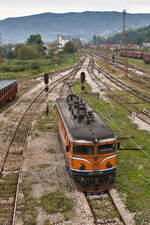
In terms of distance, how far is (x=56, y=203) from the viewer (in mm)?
11109

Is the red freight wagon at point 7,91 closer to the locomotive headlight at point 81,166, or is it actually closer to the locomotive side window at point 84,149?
the locomotive side window at point 84,149

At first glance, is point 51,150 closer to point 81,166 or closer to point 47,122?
point 81,166

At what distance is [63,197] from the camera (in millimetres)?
11594

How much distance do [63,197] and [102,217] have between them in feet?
7.21

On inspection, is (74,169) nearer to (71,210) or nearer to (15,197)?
(71,210)

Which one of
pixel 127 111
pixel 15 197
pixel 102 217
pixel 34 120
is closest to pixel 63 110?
pixel 15 197

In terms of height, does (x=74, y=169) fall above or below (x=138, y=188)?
above

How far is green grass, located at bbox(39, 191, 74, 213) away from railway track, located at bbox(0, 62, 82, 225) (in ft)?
4.32

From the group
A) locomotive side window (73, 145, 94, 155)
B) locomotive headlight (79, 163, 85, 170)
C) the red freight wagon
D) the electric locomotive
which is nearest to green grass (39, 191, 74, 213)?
the electric locomotive

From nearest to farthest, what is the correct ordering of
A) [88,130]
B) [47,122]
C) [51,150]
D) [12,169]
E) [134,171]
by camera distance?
[88,130] < [134,171] < [12,169] < [51,150] < [47,122]

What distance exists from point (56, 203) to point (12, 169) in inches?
175

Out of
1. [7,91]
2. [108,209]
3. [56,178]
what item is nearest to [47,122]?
[7,91]

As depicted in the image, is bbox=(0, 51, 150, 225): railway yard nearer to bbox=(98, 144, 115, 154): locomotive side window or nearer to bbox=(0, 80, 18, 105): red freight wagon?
bbox=(98, 144, 115, 154): locomotive side window

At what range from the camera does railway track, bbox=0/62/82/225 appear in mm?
10789
